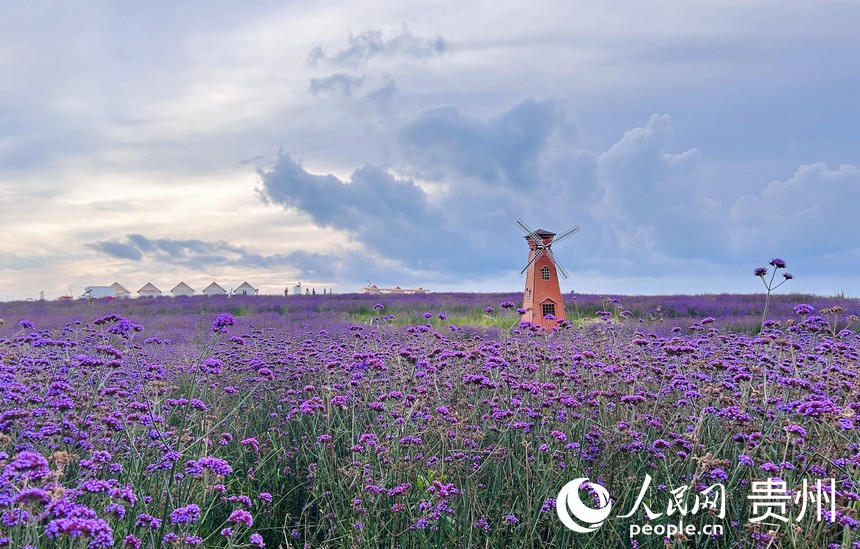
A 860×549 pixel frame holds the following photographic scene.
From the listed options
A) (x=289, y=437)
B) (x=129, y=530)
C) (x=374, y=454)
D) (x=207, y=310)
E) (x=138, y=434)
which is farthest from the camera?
(x=207, y=310)

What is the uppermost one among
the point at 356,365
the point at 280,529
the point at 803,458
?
the point at 356,365

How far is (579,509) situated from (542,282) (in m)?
15.0

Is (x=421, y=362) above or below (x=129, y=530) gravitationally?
above

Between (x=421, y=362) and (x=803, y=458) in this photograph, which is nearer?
(x=803, y=458)

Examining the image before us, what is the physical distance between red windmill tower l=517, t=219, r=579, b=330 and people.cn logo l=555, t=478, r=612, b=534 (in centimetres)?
1322

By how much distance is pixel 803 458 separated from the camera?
4266 millimetres

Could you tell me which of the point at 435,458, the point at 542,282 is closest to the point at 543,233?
the point at 542,282

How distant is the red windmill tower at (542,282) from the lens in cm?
1800

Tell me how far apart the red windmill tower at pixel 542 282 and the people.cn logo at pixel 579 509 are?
43.4 ft

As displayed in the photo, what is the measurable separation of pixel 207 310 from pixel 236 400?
17.5 metres

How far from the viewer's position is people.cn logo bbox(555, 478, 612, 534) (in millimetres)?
3607

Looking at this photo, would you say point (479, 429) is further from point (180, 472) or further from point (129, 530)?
point (129, 530)

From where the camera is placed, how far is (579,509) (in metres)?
3.71

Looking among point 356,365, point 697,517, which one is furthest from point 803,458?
point 356,365
